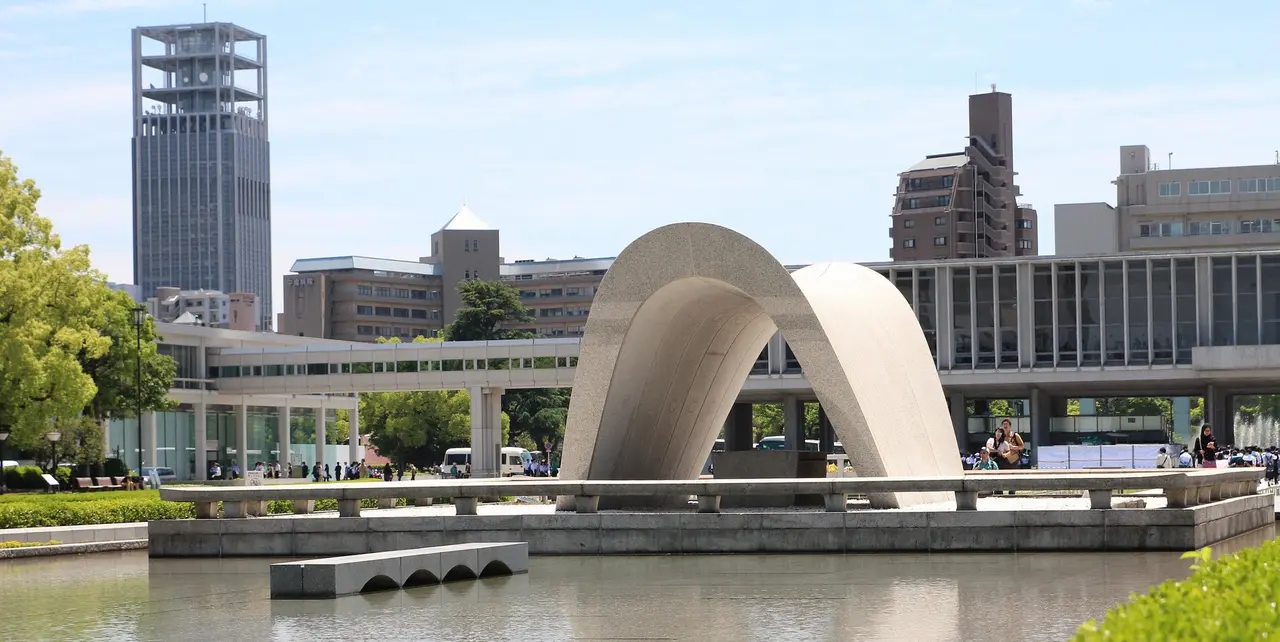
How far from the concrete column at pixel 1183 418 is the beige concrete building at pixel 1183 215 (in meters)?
12.4

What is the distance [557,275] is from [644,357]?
137049 mm

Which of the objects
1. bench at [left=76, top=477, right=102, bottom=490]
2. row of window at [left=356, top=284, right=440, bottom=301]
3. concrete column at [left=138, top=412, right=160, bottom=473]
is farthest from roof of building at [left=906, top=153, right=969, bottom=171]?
bench at [left=76, top=477, right=102, bottom=490]

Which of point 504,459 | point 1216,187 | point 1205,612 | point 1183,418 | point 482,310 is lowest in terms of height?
point 504,459

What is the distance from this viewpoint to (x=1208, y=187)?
11856cm

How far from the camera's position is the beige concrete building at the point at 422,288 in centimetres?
15988

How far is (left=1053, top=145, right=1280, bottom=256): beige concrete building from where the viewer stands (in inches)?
4577

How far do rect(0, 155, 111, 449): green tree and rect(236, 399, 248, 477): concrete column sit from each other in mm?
36284

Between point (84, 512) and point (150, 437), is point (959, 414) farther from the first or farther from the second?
point (84, 512)

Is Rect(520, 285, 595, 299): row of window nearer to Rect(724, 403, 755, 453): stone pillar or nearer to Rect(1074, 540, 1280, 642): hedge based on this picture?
Rect(724, 403, 755, 453): stone pillar

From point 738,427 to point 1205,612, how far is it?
75.1 metres

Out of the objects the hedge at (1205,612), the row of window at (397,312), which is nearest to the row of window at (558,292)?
the row of window at (397,312)

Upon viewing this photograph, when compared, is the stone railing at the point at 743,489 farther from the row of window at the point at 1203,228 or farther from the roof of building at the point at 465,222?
the roof of building at the point at 465,222

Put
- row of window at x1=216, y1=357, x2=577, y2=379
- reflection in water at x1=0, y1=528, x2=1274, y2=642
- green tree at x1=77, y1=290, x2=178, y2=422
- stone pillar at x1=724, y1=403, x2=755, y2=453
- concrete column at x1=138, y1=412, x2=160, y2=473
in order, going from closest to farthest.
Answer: reflection in water at x1=0, y1=528, x2=1274, y2=642 → green tree at x1=77, y1=290, x2=178, y2=422 → concrete column at x1=138, y1=412, x2=160, y2=473 → row of window at x1=216, y1=357, x2=577, y2=379 → stone pillar at x1=724, y1=403, x2=755, y2=453

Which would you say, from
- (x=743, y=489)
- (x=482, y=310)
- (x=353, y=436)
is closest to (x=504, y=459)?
(x=353, y=436)
